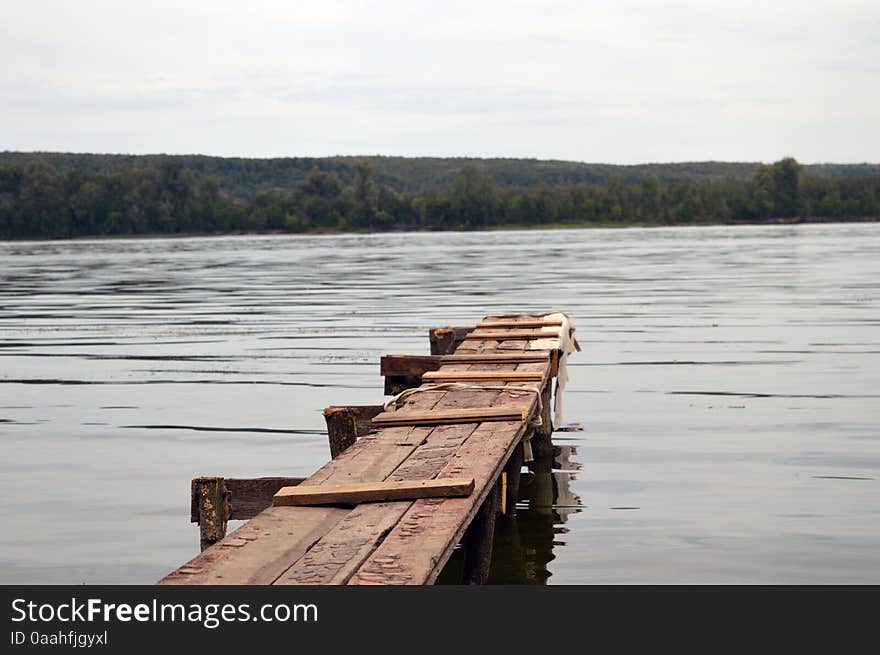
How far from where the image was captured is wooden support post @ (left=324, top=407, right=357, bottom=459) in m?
9.15

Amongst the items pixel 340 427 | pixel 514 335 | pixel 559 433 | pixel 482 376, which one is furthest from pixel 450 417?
pixel 514 335

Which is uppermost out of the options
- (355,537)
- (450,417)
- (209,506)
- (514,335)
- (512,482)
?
(514,335)

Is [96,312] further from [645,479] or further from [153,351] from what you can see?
[645,479]

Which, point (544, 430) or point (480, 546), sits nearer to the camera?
point (480, 546)

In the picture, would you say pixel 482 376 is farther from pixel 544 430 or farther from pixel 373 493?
pixel 373 493

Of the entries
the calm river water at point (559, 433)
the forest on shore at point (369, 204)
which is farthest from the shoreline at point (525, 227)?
the calm river water at point (559, 433)

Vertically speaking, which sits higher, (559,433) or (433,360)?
(433,360)

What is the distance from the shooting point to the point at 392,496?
6.89 meters

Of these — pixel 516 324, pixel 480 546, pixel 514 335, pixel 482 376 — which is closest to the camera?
pixel 480 546

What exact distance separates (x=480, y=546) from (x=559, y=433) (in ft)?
19.2

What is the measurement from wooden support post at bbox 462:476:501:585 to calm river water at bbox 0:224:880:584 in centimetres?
77

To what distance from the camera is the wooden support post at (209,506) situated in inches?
293
